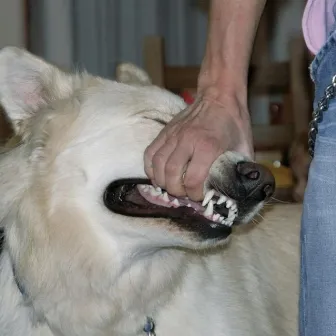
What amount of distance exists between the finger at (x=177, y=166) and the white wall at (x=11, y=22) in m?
2.90

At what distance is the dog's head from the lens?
1.47 m

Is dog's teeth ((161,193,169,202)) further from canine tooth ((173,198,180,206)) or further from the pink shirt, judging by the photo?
the pink shirt

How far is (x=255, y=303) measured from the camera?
68.8 inches

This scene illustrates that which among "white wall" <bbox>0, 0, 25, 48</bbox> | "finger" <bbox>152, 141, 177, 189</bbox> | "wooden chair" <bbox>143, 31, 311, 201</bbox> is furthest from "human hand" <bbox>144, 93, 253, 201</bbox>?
"white wall" <bbox>0, 0, 25, 48</bbox>

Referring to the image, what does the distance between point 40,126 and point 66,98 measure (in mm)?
108

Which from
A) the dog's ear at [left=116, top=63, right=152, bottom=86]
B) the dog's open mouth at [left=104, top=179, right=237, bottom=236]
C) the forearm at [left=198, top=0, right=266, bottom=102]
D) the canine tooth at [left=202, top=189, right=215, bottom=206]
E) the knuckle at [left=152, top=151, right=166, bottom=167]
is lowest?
the dog's open mouth at [left=104, top=179, right=237, bottom=236]

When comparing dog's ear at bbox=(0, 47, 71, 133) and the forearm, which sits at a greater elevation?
the forearm

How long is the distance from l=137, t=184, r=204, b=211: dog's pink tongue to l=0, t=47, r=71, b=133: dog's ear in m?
0.32

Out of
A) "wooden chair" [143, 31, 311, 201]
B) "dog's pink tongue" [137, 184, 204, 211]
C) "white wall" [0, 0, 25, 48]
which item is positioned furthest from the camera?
"white wall" [0, 0, 25, 48]

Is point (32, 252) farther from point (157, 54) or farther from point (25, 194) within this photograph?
point (157, 54)

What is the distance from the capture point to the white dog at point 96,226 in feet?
4.93

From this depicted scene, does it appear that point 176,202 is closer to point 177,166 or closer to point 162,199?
point 162,199

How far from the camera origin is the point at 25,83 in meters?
1.60

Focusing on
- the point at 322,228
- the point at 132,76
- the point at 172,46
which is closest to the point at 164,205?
the point at 132,76
